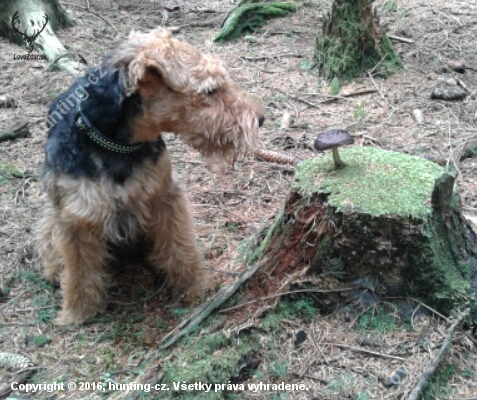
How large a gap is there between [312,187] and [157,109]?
3.87ft

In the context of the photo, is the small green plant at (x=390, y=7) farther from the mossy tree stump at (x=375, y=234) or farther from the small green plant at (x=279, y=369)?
the small green plant at (x=279, y=369)

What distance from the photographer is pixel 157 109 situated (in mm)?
3480

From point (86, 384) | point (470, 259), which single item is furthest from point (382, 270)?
point (86, 384)

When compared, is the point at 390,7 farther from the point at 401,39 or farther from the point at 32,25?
the point at 32,25

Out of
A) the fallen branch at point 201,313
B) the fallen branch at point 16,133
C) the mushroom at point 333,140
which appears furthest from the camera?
the fallen branch at point 16,133

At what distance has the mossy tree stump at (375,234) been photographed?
126 inches

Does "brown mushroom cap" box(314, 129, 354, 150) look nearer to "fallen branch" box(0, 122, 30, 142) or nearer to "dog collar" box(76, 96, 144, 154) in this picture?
"dog collar" box(76, 96, 144, 154)

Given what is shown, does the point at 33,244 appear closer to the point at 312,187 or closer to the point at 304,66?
the point at 312,187

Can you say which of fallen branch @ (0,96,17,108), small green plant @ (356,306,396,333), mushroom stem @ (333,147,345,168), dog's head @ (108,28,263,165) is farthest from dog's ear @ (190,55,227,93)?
fallen branch @ (0,96,17,108)

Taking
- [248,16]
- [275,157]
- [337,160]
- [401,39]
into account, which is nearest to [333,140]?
[337,160]

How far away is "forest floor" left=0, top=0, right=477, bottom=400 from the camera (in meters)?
3.20

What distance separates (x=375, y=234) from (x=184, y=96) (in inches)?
60.6

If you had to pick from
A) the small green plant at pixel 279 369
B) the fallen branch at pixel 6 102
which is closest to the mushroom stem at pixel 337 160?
the small green plant at pixel 279 369

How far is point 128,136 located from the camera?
11.7ft
